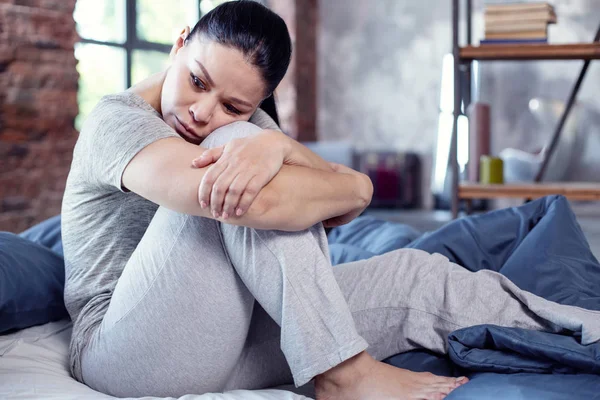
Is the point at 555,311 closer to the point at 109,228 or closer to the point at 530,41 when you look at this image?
the point at 109,228

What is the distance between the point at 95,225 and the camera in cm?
124

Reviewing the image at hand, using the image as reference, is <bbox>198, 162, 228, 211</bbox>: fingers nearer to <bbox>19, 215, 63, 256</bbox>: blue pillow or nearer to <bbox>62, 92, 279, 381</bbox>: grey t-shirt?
<bbox>62, 92, 279, 381</bbox>: grey t-shirt

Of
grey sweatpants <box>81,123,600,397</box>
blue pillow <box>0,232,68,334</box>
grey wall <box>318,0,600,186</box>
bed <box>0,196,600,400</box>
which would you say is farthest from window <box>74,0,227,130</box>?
grey sweatpants <box>81,123,600,397</box>

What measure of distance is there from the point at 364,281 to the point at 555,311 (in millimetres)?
309

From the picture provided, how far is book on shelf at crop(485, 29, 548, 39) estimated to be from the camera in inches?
109

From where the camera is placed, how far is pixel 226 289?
Result: 104cm

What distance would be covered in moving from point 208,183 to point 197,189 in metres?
0.02

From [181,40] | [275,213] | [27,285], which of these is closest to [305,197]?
[275,213]

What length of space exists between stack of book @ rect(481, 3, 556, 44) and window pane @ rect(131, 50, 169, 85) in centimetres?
173

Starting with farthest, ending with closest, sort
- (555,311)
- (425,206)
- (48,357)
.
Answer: (425,206), (48,357), (555,311)

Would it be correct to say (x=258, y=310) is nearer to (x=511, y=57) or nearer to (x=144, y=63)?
(x=511, y=57)

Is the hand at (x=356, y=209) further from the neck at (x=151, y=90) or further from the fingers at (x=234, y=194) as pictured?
the neck at (x=151, y=90)

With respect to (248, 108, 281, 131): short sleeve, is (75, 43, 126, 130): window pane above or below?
above

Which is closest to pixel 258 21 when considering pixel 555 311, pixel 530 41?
pixel 555 311
